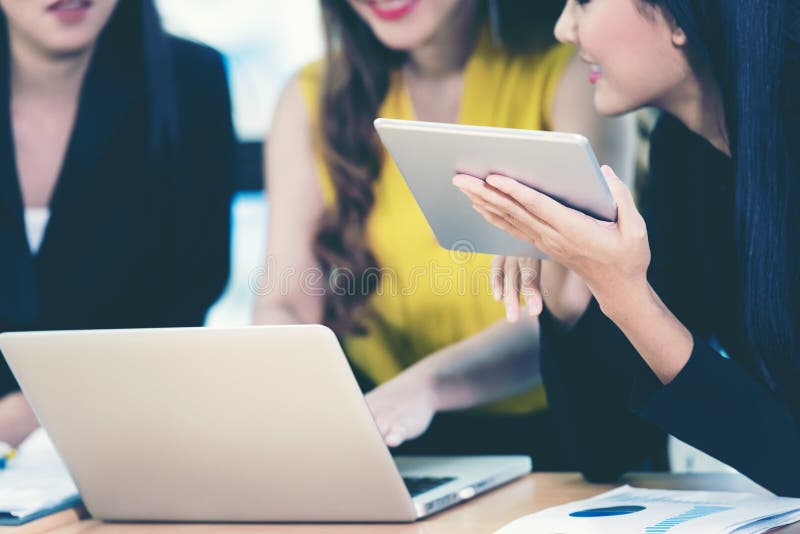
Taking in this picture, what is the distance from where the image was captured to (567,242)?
102 cm

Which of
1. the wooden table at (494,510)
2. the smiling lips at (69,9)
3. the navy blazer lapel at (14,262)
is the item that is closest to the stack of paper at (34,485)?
the wooden table at (494,510)

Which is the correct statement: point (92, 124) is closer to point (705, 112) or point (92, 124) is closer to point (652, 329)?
point (705, 112)

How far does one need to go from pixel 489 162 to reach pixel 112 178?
1.15 meters

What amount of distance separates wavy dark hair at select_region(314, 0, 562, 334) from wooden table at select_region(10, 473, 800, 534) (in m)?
0.65

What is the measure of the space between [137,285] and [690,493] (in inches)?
45.7

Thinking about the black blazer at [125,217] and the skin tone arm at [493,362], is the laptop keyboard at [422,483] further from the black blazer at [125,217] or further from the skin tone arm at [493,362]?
the black blazer at [125,217]

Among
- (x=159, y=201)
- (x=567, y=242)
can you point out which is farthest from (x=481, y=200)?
(x=159, y=201)

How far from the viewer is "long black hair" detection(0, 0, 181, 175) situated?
1.95m

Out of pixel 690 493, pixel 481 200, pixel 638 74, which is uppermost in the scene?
pixel 638 74

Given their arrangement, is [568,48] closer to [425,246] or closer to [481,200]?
[425,246]

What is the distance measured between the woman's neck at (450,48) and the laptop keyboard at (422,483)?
0.87 m

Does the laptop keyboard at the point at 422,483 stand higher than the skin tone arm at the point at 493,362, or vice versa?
the skin tone arm at the point at 493,362

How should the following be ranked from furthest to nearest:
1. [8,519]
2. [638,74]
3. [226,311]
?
1. [226,311]
2. [638,74]
3. [8,519]

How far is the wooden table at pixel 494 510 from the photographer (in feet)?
3.49
